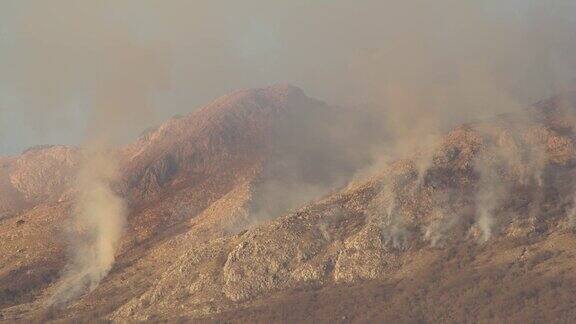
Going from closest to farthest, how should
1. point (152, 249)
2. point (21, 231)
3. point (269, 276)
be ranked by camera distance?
point (269, 276), point (152, 249), point (21, 231)

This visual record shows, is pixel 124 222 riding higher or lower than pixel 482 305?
higher

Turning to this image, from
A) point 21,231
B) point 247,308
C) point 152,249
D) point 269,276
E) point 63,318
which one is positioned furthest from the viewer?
point 21,231

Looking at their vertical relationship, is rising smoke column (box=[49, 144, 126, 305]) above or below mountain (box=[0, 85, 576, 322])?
above

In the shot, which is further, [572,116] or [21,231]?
[21,231]

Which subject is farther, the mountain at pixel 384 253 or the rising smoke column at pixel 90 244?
the rising smoke column at pixel 90 244

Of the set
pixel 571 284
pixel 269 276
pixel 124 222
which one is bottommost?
pixel 571 284

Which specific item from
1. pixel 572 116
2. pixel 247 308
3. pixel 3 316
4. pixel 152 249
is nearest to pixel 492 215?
pixel 247 308

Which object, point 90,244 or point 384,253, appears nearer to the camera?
point 384,253

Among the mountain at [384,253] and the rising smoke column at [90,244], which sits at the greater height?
the rising smoke column at [90,244]

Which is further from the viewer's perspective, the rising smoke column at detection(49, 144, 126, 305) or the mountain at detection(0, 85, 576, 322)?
the rising smoke column at detection(49, 144, 126, 305)

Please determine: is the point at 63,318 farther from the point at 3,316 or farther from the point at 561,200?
the point at 561,200

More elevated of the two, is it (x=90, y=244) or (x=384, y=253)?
(x=90, y=244)
